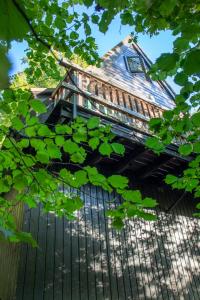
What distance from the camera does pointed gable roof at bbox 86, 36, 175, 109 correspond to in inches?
410

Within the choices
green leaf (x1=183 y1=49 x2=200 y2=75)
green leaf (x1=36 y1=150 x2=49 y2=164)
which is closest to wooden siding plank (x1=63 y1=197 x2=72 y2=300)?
green leaf (x1=36 y1=150 x2=49 y2=164)

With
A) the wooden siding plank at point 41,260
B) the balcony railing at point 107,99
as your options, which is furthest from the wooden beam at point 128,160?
the wooden siding plank at point 41,260

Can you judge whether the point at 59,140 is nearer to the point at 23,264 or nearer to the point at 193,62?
the point at 193,62

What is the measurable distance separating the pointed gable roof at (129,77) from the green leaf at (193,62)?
367 inches

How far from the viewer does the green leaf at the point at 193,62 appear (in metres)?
0.91

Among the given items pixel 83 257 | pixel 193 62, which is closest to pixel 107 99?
pixel 83 257

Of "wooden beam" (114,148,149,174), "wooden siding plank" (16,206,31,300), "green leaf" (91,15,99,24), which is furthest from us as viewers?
"wooden beam" (114,148,149,174)

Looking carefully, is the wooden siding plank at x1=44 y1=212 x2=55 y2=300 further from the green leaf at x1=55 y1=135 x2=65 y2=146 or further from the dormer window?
the dormer window

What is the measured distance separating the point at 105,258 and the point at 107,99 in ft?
11.7

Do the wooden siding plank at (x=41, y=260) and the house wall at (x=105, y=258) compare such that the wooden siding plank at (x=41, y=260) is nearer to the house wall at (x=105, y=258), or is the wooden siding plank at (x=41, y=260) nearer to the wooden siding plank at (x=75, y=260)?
the house wall at (x=105, y=258)

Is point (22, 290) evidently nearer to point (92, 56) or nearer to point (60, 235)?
point (60, 235)

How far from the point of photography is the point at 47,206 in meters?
3.41

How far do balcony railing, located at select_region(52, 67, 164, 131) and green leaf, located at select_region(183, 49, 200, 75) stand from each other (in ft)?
16.7

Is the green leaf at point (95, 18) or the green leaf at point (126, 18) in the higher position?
the green leaf at point (95, 18)
